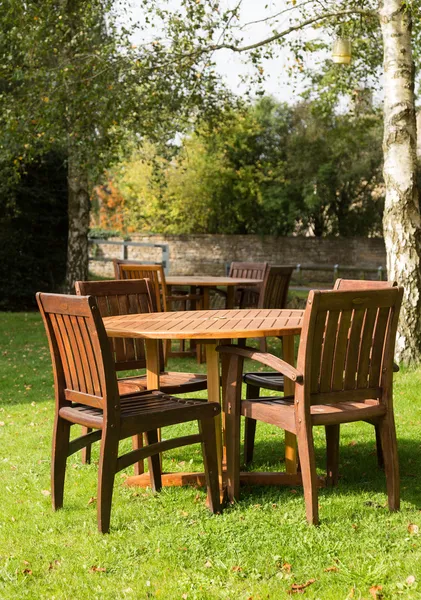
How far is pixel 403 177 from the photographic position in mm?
8180

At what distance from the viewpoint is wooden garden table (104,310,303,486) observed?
3963 millimetres

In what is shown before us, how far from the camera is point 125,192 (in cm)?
3341

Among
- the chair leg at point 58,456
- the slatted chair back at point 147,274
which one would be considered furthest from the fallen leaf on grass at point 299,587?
the slatted chair back at point 147,274

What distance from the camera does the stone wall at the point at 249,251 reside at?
26578 millimetres

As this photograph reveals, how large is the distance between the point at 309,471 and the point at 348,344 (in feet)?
2.00

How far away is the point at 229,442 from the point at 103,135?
340 inches

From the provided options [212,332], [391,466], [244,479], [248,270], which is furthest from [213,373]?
[248,270]

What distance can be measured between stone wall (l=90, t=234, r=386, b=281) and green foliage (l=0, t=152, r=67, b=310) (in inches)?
394

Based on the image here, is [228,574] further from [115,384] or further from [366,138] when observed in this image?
[366,138]

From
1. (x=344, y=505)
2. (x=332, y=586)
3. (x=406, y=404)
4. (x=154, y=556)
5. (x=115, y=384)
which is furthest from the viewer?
(x=406, y=404)

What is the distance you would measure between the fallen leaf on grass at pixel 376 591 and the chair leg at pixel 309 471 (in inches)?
26.1

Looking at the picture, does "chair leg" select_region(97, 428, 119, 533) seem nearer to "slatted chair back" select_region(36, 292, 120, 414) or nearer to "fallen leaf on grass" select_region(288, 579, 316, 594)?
"slatted chair back" select_region(36, 292, 120, 414)

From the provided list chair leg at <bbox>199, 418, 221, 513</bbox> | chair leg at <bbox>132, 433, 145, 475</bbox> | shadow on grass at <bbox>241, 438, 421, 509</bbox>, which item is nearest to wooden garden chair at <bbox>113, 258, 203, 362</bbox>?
shadow on grass at <bbox>241, 438, 421, 509</bbox>

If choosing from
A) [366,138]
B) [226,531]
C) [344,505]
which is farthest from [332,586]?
[366,138]
